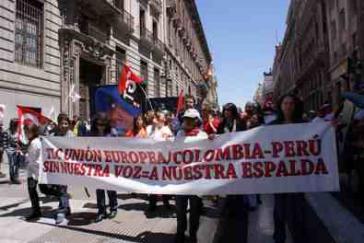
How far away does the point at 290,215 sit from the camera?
15.0ft

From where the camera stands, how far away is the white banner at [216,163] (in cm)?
475

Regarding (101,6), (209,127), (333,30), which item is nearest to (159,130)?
(209,127)

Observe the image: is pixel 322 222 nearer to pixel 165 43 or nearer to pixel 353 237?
pixel 353 237

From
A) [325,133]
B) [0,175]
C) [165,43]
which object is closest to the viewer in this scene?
[325,133]

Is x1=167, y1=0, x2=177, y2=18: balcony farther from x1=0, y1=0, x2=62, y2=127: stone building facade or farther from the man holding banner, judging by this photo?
the man holding banner

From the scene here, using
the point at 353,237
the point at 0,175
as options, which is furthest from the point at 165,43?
the point at 353,237

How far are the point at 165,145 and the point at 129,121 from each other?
305 cm

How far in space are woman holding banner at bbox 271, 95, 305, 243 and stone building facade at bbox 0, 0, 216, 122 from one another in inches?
233

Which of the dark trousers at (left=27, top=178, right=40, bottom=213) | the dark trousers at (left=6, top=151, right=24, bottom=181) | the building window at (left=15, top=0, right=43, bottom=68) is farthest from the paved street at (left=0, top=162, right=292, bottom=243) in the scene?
the building window at (left=15, top=0, right=43, bottom=68)

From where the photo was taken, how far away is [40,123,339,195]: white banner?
4754 millimetres

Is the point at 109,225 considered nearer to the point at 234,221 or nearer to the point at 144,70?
the point at 234,221

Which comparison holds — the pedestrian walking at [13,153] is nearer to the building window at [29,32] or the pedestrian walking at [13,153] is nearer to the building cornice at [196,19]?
the building window at [29,32]

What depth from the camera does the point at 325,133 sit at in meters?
4.72

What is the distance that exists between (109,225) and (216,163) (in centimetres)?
191
